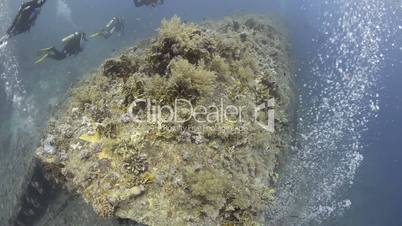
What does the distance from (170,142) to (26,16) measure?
571 centimetres

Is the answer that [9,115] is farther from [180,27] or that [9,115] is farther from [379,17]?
[379,17]

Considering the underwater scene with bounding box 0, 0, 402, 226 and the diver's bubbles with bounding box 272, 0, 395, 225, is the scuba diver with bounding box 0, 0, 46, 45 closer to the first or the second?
the underwater scene with bounding box 0, 0, 402, 226

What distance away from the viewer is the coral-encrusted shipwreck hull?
13.4 feet

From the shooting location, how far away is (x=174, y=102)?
480 centimetres

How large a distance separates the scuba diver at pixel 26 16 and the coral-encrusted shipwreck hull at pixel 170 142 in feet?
12.2

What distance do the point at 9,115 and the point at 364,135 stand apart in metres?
14.6

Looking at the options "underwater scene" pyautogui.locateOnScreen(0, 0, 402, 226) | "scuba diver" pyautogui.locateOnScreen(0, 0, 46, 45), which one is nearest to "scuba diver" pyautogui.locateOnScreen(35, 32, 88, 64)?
"underwater scene" pyautogui.locateOnScreen(0, 0, 402, 226)

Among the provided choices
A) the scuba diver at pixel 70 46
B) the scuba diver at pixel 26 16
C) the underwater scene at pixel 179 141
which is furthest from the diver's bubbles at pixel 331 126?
the scuba diver at pixel 26 16

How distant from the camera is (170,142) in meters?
4.50

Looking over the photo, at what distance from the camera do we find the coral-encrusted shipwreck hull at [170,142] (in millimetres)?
4098

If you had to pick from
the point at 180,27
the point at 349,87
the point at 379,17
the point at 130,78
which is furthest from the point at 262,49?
the point at 379,17
